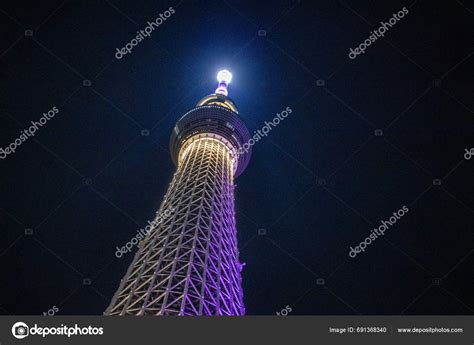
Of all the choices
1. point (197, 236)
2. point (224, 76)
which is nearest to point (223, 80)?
point (224, 76)

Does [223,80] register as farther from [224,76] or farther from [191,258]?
[191,258]

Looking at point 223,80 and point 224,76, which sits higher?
point 224,76

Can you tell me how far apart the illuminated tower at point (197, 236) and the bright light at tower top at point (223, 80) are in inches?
195

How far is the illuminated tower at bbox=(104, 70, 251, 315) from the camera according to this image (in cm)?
1752

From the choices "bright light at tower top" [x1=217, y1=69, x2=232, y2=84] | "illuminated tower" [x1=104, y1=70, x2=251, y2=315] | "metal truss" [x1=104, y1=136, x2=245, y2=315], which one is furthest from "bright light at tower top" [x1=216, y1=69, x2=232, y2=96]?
"metal truss" [x1=104, y1=136, x2=245, y2=315]

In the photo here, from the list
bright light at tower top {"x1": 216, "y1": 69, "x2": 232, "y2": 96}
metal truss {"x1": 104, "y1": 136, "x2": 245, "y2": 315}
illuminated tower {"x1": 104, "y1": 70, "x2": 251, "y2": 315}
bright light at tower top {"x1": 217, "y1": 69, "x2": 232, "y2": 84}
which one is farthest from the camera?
bright light at tower top {"x1": 217, "y1": 69, "x2": 232, "y2": 84}

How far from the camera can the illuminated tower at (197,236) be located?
17516mm

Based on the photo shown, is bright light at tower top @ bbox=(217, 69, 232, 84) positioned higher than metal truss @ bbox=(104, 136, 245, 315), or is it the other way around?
bright light at tower top @ bbox=(217, 69, 232, 84)

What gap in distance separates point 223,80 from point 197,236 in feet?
89.1

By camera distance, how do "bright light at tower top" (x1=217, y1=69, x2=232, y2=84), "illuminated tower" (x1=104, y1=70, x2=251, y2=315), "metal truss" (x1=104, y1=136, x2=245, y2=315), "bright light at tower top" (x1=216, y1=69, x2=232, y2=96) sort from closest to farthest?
"metal truss" (x1=104, y1=136, x2=245, y2=315) → "illuminated tower" (x1=104, y1=70, x2=251, y2=315) → "bright light at tower top" (x1=216, y1=69, x2=232, y2=96) → "bright light at tower top" (x1=217, y1=69, x2=232, y2=84)

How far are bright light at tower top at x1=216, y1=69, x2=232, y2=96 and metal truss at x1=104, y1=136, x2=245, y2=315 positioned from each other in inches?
558

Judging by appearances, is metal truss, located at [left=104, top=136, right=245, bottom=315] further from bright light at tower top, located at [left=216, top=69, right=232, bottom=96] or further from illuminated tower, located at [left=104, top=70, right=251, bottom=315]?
bright light at tower top, located at [left=216, top=69, right=232, bottom=96]

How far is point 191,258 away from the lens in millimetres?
19984
